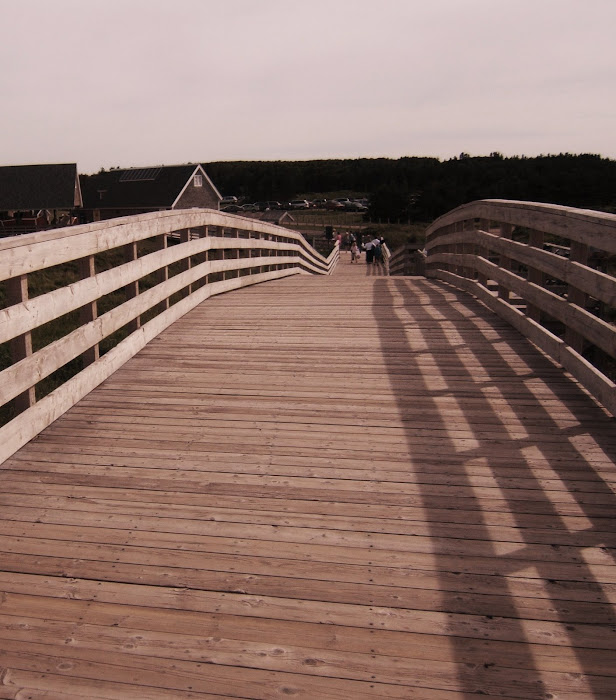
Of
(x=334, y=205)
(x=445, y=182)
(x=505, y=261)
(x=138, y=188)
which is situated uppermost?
(x=445, y=182)

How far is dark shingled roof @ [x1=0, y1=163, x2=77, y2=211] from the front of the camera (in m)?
47.5

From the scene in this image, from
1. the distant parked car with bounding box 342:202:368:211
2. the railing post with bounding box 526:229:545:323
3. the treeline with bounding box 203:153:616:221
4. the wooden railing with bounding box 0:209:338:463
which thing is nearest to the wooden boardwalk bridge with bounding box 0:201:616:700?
the wooden railing with bounding box 0:209:338:463

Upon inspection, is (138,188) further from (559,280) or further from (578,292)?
(578,292)

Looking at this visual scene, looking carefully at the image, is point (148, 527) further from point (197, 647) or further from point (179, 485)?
point (197, 647)

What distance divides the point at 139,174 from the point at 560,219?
50.7 m

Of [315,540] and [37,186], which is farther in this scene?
[37,186]

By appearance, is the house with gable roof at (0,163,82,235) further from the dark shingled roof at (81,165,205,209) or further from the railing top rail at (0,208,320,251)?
the railing top rail at (0,208,320,251)

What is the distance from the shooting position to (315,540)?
3.30 metres

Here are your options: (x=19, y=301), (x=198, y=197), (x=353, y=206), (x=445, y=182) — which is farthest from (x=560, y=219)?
(x=353, y=206)

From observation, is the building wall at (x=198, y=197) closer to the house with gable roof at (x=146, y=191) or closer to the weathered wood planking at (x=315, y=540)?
the house with gable roof at (x=146, y=191)

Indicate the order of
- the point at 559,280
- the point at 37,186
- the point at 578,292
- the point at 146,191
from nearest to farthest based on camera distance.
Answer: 1. the point at 578,292
2. the point at 559,280
3. the point at 37,186
4. the point at 146,191

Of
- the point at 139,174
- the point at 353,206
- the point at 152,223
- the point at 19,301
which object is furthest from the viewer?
the point at 353,206

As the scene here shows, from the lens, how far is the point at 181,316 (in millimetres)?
8320

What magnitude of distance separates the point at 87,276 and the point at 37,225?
147 ft
